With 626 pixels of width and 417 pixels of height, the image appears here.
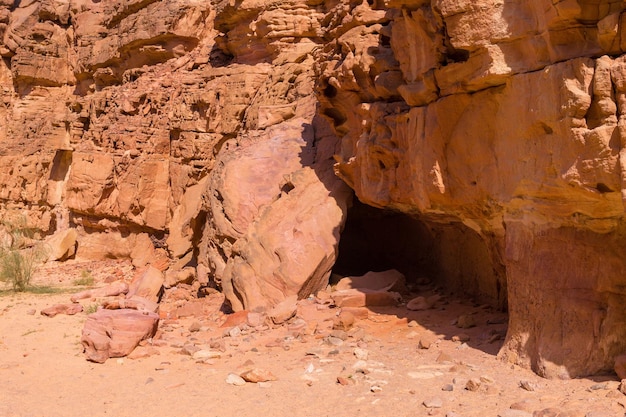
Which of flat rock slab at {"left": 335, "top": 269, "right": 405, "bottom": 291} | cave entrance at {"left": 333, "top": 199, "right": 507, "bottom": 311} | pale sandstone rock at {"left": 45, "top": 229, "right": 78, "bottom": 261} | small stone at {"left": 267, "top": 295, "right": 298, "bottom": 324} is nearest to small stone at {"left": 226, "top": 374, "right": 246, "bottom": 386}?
small stone at {"left": 267, "top": 295, "right": 298, "bottom": 324}

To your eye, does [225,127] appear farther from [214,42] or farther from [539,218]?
[539,218]

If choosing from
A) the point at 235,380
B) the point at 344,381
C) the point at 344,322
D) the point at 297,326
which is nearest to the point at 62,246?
the point at 297,326

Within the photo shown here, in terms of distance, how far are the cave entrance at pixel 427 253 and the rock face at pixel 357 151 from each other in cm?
5

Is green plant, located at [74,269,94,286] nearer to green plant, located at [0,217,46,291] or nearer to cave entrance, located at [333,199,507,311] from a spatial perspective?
green plant, located at [0,217,46,291]

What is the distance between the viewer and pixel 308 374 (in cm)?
599

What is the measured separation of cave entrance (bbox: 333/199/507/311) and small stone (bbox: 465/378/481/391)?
203 centimetres

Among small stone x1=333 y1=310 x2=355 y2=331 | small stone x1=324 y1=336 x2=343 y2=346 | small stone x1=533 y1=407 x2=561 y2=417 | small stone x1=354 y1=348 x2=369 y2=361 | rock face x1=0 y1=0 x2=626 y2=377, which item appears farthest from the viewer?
small stone x1=333 y1=310 x2=355 y2=331

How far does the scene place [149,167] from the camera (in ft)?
49.0

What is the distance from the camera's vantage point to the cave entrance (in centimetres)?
784

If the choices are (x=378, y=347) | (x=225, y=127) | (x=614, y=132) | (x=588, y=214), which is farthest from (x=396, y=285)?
(x=225, y=127)

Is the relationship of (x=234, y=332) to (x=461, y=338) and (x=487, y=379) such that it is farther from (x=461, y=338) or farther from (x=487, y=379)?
(x=487, y=379)

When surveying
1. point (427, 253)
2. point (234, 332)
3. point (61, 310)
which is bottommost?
point (61, 310)

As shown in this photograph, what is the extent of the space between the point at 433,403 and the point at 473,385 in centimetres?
41

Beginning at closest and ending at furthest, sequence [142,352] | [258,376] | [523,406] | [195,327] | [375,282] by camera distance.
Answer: [523,406] < [258,376] < [142,352] < [195,327] < [375,282]
